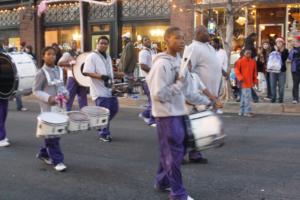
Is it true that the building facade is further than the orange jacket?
Yes

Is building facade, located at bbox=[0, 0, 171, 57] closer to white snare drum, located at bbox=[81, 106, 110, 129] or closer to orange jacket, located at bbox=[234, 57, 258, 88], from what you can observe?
orange jacket, located at bbox=[234, 57, 258, 88]

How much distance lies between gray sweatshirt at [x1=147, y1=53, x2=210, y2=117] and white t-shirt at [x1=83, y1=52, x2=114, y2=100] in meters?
3.10

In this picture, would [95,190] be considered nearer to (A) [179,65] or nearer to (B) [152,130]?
(A) [179,65]

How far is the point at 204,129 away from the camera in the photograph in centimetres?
504

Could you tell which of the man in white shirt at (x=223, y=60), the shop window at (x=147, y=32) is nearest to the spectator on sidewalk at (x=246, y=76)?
the man in white shirt at (x=223, y=60)

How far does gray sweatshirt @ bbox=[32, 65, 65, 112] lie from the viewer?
6668mm

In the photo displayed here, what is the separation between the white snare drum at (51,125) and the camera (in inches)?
240

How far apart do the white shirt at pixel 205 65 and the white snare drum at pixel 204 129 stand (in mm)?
1572

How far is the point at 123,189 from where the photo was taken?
18.9 feet

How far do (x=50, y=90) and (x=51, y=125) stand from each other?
816 mm

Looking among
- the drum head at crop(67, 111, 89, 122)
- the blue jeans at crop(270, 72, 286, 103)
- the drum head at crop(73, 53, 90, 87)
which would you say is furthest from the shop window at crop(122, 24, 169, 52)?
the drum head at crop(67, 111, 89, 122)

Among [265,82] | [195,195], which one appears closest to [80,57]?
[195,195]

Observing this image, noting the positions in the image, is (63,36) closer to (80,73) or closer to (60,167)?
(80,73)

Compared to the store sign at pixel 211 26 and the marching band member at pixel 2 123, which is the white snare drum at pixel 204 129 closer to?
the marching band member at pixel 2 123
